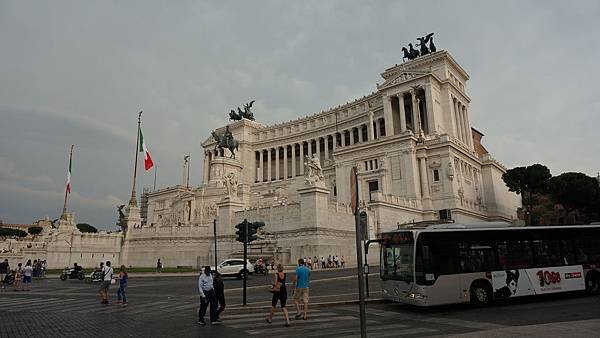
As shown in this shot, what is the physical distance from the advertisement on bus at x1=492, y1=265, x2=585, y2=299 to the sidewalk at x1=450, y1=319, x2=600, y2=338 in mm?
4625

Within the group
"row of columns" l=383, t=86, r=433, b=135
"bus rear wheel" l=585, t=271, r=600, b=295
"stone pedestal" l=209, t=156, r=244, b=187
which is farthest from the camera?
"stone pedestal" l=209, t=156, r=244, b=187

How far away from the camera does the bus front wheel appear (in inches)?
548

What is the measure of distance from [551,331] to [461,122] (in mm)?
64125

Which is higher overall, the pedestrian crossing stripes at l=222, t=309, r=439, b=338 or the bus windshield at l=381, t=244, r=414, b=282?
the bus windshield at l=381, t=244, r=414, b=282

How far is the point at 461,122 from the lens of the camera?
68062 millimetres

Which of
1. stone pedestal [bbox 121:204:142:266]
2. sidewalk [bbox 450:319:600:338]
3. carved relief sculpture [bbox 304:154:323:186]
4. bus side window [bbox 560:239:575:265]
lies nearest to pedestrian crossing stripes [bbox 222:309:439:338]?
sidewalk [bbox 450:319:600:338]

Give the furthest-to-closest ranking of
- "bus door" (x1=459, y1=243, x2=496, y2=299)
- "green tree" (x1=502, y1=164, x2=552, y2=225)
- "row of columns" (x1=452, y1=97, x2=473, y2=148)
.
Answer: "row of columns" (x1=452, y1=97, x2=473, y2=148), "green tree" (x1=502, y1=164, x2=552, y2=225), "bus door" (x1=459, y1=243, x2=496, y2=299)

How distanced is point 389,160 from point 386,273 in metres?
40.4

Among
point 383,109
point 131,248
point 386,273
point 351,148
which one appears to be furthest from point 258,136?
point 386,273

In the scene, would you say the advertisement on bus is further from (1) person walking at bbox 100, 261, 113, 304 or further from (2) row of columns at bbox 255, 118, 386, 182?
(2) row of columns at bbox 255, 118, 386, 182

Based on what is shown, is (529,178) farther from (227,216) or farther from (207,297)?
(207,297)

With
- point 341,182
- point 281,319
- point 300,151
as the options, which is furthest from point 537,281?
point 300,151

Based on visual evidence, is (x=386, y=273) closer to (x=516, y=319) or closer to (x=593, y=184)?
(x=516, y=319)

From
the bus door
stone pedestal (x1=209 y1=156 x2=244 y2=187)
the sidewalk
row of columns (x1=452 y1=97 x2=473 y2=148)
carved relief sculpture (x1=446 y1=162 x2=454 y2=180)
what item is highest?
row of columns (x1=452 y1=97 x2=473 y2=148)
